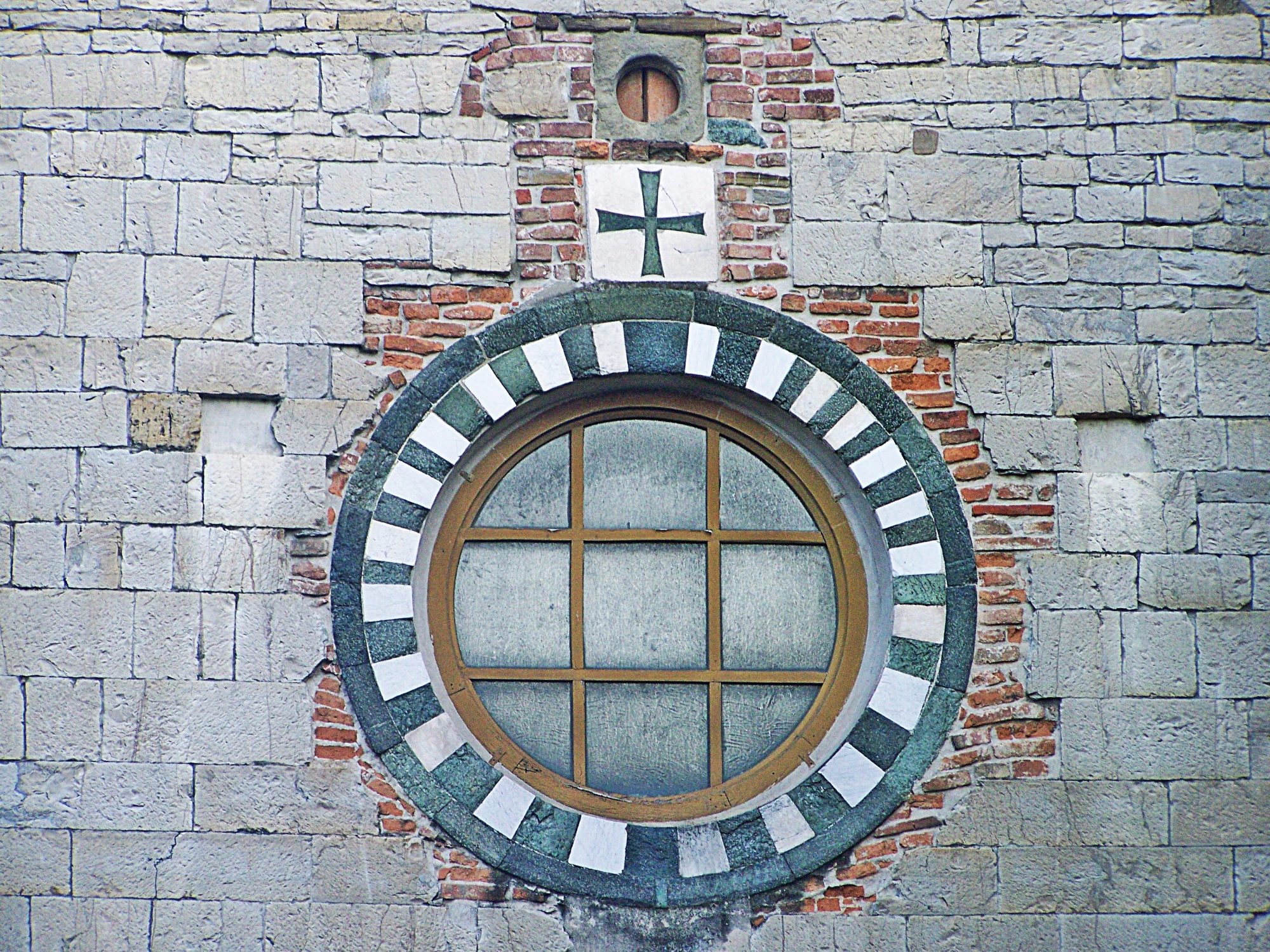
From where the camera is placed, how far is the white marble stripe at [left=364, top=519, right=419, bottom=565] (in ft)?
17.2

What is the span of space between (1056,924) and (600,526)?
2.33 meters

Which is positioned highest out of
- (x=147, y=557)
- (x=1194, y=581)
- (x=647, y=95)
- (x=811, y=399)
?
(x=647, y=95)

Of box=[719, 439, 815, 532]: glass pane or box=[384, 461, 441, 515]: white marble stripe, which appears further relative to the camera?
box=[719, 439, 815, 532]: glass pane

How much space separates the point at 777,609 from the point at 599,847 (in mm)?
1170

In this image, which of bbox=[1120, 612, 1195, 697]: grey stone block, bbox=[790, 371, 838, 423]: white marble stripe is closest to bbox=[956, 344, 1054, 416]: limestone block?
bbox=[790, 371, 838, 423]: white marble stripe

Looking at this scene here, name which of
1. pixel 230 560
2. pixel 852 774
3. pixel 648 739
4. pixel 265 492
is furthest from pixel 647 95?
pixel 852 774

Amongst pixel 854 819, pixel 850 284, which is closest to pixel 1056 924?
pixel 854 819

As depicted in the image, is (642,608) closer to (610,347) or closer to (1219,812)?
(610,347)

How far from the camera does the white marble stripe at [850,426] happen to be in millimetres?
5367

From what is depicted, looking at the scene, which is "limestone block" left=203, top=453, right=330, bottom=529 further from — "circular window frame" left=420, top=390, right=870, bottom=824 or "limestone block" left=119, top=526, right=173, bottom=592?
"circular window frame" left=420, top=390, right=870, bottom=824

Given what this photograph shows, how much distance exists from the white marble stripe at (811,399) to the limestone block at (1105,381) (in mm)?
923

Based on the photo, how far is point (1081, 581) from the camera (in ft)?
17.5

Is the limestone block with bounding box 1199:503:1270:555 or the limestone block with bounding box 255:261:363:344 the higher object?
the limestone block with bounding box 255:261:363:344

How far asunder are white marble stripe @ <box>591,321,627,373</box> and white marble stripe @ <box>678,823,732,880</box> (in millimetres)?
1815
